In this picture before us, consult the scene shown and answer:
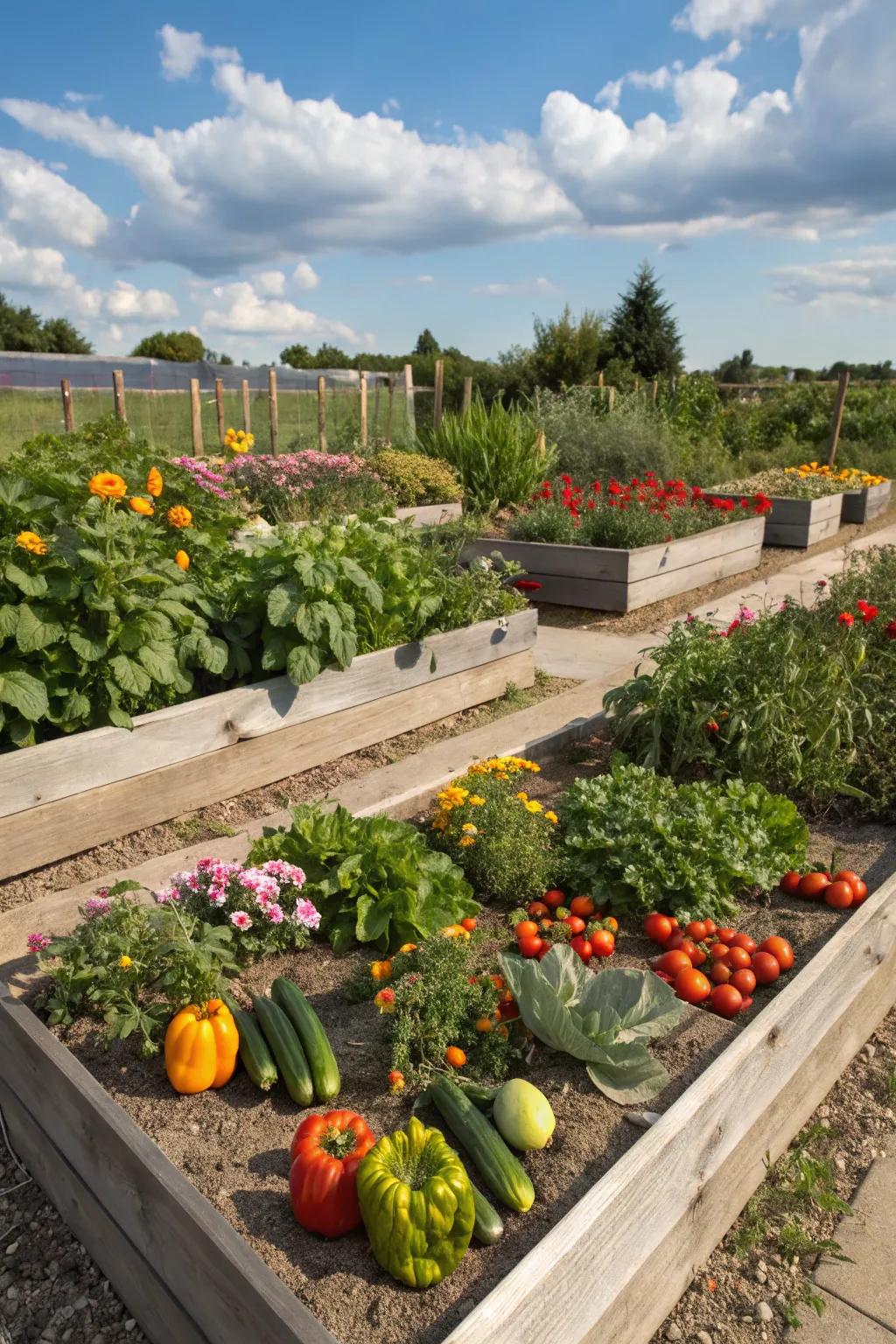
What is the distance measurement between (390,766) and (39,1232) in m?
→ 2.46

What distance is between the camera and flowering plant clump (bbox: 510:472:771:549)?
25.3 feet

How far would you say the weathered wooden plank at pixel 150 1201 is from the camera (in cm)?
155

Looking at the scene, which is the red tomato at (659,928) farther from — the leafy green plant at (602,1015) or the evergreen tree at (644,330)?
the evergreen tree at (644,330)

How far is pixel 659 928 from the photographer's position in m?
2.82

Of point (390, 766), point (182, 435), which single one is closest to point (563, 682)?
point (390, 766)

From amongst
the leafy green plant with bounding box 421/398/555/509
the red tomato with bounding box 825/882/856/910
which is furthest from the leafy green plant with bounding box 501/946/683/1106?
the leafy green plant with bounding box 421/398/555/509

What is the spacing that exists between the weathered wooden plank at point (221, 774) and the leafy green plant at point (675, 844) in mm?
1411

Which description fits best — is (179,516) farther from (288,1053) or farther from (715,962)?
(715,962)

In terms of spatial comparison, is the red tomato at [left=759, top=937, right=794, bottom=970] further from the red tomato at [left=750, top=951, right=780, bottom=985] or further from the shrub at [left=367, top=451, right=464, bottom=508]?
the shrub at [left=367, top=451, right=464, bottom=508]

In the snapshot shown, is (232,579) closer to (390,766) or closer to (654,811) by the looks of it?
(390,766)

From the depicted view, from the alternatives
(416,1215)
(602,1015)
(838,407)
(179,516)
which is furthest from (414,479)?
(838,407)

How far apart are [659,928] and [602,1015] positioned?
0.61 metres

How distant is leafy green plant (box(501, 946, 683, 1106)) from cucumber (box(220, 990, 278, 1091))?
1.97ft

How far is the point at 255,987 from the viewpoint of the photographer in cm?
258
